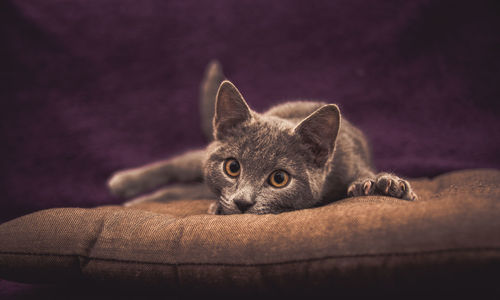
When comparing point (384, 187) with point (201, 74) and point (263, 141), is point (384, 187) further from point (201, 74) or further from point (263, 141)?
point (201, 74)

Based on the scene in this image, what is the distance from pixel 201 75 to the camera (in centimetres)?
219

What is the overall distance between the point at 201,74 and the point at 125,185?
0.87 metres

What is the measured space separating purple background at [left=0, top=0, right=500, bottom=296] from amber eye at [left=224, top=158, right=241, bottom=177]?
3.42ft

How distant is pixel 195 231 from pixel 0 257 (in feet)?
1.65

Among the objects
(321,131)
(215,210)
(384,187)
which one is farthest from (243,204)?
(384,187)

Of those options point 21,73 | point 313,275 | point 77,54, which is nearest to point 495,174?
point 313,275

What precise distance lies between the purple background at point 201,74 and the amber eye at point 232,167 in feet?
3.42

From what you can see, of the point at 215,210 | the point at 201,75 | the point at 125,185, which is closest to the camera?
the point at 215,210

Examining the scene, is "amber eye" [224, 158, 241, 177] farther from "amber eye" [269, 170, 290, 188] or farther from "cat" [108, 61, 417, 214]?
"amber eye" [269, 170, 290, 188]

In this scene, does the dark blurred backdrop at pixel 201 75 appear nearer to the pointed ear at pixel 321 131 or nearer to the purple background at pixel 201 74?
the purple background at pixel 201 74

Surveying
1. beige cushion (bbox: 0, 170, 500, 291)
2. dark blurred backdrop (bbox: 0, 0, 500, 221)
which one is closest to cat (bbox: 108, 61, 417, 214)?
beige cushion (bbox: 0, 170, 500, 291)

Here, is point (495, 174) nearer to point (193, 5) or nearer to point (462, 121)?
point (462, 121)

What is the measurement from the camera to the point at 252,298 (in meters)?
0.79

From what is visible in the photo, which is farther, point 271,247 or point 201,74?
point 201,74
